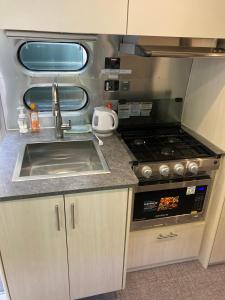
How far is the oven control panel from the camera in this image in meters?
1.42

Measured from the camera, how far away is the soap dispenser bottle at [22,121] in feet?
5.42

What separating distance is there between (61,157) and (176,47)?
3.35ft

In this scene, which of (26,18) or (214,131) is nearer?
(26,18)

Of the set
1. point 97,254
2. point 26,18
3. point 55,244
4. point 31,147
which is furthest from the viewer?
point 31,147

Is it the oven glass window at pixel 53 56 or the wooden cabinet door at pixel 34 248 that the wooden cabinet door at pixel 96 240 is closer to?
the wooden cabinet door at pixel 34 248

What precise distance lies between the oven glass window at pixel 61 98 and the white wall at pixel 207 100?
32.5 inches

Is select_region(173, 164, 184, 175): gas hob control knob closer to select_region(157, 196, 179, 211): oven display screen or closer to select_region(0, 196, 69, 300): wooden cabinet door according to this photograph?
select_region(157, 196, 179, 211): oven display screen

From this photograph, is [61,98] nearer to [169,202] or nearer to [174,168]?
[174,168]

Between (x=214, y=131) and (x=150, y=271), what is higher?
(x=214, y=131)

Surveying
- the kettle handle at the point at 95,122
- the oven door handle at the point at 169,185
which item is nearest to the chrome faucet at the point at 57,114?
the kettle handle at the point at 95,122

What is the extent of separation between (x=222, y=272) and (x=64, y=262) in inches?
49.6

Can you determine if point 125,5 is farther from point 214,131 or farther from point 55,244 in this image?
point 55,244

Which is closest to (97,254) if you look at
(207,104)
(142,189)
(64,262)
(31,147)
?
(64,262)

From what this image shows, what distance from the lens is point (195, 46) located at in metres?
1.41
